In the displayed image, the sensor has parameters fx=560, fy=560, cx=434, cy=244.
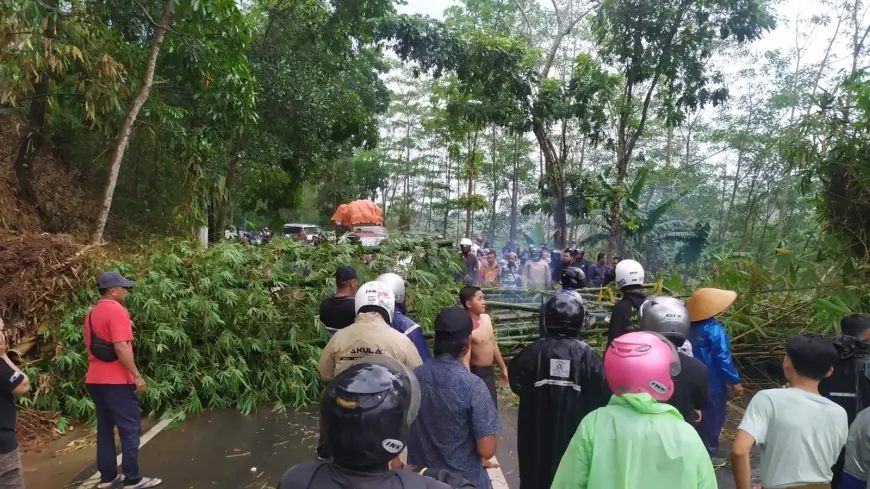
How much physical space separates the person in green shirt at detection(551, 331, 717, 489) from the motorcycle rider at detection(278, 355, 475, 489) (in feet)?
2.10

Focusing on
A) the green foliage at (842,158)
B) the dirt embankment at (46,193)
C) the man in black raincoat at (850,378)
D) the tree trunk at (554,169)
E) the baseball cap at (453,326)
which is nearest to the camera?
the baseball cap at (453,326)

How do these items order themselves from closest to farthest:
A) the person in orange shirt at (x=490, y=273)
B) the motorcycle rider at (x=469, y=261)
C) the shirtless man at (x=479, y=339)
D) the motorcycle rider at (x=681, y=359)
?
the motorcycle rider at (x=681, y=359) → the shirtless man at (x=479, y=339) → the motorcycle rider at (x=469, y=261) → the person in orange shirt at (x=490, y=273)

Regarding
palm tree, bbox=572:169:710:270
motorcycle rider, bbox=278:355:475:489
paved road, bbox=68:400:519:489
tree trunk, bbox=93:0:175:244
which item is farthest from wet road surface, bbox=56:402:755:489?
palm tree, bbox=572:169:710:270

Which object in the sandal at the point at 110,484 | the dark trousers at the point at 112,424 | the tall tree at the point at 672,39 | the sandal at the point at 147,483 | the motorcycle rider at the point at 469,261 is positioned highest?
the tall tree at the point at 672,39

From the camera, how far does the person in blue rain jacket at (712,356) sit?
3785mm

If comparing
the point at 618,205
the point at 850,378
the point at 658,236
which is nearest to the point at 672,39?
the point at 618,205

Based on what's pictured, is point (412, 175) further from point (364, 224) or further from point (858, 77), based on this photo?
point (858, 77)

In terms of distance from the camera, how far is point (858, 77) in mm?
6008

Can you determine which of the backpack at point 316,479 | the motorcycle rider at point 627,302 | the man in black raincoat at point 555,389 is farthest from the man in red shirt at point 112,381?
the motorcycle rider at point 627,302

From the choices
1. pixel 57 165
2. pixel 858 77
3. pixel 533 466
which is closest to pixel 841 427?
pixel 533 466

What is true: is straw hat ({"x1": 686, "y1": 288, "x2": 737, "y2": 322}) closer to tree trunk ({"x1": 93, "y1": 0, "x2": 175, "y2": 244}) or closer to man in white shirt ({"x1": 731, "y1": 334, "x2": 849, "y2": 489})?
man in white shirt ({"x1": 731, "y1": 334, "x2": 849, "y2": 489})

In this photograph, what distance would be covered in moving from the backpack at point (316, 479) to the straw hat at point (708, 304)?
117 inches

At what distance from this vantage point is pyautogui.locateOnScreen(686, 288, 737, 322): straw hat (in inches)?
151

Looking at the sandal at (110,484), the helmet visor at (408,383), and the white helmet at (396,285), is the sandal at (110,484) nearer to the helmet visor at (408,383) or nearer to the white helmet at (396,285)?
the white helmet at (396,285)
